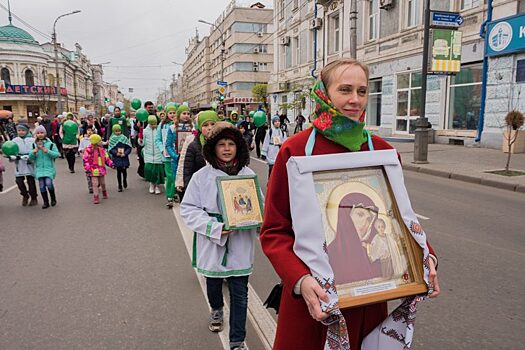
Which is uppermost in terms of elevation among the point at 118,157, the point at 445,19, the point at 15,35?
the point at 15,35

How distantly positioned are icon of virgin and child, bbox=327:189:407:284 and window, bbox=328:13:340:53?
27.5 metres

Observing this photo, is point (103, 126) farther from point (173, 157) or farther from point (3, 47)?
point (3, 47)

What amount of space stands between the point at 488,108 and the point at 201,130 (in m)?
14.6

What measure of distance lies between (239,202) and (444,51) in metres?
13.3

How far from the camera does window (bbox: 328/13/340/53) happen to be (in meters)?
27.4

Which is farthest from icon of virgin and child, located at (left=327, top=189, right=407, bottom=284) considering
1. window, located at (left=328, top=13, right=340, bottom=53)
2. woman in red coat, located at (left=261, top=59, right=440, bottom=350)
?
window, located at (left=328, top=13, right=340, bottom=53)

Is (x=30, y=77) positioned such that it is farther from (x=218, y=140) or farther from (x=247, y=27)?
Answer: (x=218, y=140)

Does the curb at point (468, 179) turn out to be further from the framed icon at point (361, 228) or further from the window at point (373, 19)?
the window at point (373, 19)

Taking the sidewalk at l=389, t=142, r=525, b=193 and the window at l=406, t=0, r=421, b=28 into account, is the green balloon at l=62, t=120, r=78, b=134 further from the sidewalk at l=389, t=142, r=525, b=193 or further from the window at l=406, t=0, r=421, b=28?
the window at l=406, t=0, r=421, b=28

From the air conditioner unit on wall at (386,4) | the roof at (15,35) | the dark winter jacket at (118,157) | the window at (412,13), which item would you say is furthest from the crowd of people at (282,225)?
the roof at (15,35)

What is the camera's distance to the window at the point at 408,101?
1977cm

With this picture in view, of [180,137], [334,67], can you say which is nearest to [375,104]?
[180,137]

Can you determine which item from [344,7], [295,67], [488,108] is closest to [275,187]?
[488,108]

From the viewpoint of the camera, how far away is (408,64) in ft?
65.8
